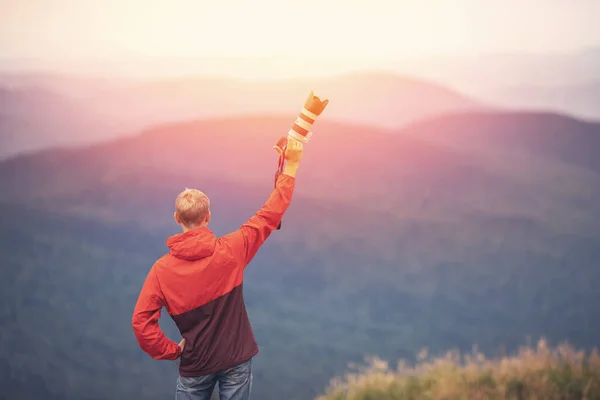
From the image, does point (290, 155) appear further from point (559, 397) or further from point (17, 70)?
point (17, 70)

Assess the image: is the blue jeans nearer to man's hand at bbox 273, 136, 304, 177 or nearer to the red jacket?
the red jacket

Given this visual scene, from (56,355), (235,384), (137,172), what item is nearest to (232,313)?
(235,384)

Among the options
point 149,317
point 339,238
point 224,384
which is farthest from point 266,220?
point 339,238

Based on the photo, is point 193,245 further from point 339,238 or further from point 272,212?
point 339,238

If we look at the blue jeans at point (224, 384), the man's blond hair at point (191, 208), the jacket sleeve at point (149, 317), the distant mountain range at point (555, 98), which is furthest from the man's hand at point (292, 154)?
the distant mountain range at point (555, 98)

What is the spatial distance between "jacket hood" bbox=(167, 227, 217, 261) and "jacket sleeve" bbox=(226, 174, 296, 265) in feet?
0.34

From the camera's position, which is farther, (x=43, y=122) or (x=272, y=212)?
(x=43, y=122)

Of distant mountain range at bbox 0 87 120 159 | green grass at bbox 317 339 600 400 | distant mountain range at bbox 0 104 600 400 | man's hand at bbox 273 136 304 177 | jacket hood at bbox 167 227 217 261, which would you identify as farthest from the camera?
distant mountain range at bbox 0 87 120 159

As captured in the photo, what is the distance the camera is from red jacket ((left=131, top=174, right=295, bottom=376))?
240 cm

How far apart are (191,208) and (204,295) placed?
34 cm

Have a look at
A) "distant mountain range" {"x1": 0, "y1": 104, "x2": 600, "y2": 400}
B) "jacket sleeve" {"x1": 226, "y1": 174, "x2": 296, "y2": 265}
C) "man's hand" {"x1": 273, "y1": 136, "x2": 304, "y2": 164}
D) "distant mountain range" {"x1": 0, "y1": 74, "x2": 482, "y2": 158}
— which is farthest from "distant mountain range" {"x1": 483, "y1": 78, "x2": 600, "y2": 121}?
"jacket sleeve" {"x1": 226, "y1": 174, "x2": 296, "y2": 265}

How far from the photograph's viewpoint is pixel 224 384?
99.8 inches

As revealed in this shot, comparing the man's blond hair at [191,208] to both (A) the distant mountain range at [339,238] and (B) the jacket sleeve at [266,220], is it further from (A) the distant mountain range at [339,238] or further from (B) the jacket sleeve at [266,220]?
(A) the distant mountain range at [339,238]

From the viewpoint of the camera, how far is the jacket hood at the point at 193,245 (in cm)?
237
